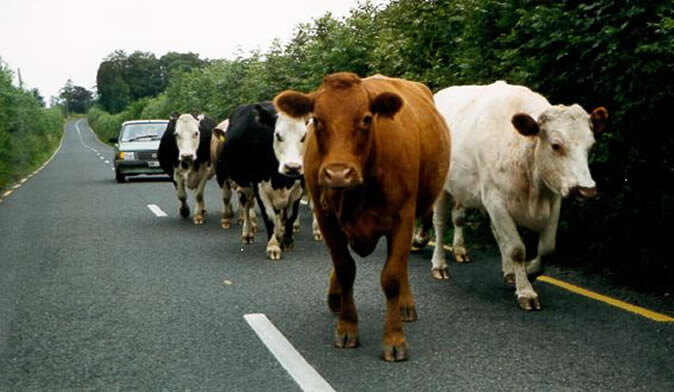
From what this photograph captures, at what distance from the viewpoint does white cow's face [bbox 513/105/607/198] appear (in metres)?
Result: 6.55

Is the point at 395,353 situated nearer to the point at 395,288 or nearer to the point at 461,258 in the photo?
the point at 395,288

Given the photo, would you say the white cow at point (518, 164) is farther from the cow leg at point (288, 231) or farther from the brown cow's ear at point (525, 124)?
the cow leg at point (288, 231)

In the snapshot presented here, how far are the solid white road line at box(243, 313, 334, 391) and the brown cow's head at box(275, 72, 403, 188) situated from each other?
1.17m

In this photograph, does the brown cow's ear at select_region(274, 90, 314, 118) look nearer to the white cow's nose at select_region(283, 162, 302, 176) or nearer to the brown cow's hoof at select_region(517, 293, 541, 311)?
the brown cow's hoof at select_region(517, 293, 541, 311)

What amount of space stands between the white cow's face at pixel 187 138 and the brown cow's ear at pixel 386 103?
8859mm

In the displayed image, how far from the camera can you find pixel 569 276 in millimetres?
8516

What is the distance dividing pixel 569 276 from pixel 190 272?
392 cm

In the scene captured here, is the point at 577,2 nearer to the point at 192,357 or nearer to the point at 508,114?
the point at 508,114

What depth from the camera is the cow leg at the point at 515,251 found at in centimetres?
704

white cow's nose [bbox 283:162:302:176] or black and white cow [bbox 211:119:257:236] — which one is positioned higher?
white cow's nose [bbox 283:162:302:176]

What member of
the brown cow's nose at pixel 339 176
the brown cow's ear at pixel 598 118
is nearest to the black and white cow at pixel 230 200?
the brown cow's ear at pixel 598 118

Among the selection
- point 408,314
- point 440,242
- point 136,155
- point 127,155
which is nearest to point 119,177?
point 127,155

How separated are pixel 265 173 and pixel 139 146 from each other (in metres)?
15.4

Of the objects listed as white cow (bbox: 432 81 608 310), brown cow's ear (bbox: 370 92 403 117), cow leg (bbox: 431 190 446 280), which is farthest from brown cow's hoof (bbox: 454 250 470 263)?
brown cow's ear (bbox: 370 92 403 117)
